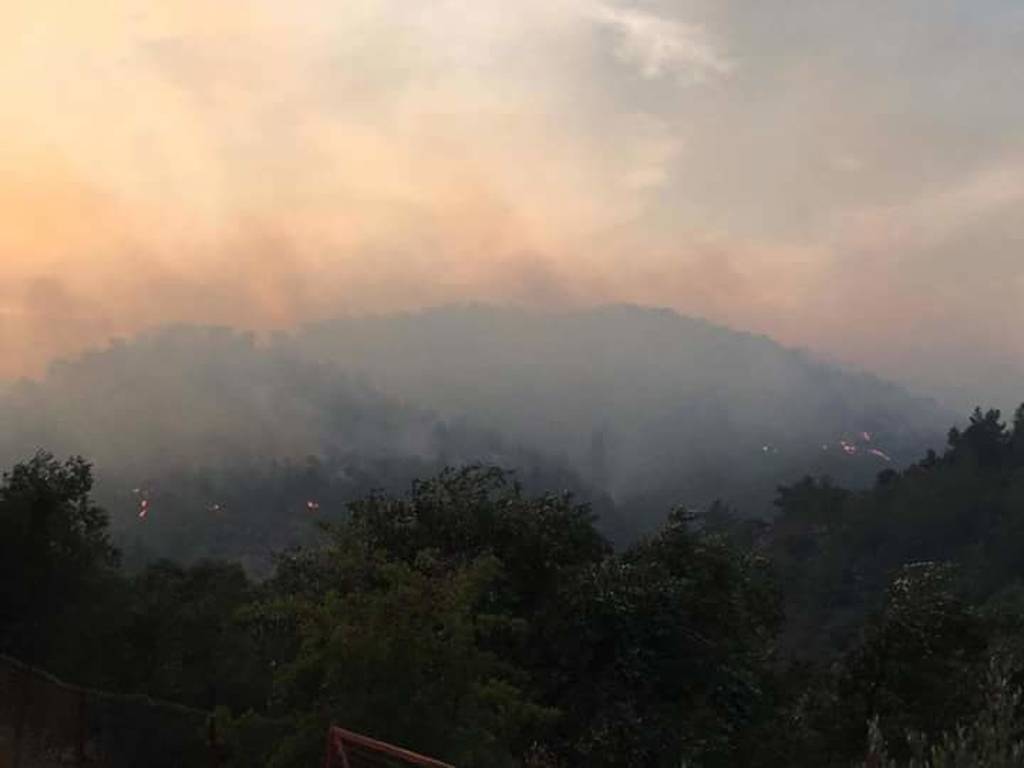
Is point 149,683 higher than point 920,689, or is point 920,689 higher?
point 920,689

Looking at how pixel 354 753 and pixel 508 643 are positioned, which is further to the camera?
pixel 508 643

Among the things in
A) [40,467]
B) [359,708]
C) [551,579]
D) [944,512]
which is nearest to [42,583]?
[40,467]

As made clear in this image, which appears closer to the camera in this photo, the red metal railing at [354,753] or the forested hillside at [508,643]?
the red metal railing at [354,753]

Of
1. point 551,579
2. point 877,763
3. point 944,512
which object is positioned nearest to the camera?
point 877,763

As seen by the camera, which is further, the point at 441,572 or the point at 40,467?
the point at 40,467

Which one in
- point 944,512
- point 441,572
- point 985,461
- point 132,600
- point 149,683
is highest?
point 985,461

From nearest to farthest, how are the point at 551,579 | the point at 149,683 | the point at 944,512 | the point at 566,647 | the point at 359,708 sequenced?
1. the point at 359,708
2. the point at 566,647
3. the point at 551,579
4. the point at 149,683
5. the point at 944,512

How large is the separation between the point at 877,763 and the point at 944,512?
129 meters

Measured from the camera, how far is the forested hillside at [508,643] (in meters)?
13.3

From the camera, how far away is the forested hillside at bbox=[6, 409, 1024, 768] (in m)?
13.3

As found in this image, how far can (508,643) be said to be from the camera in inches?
893

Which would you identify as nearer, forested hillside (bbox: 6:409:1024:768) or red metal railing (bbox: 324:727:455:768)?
red metal railing (bbox: 324:727:455:768)

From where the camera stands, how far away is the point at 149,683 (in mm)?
34500

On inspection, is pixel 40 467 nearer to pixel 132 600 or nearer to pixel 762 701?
pixel 132 600
